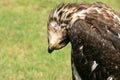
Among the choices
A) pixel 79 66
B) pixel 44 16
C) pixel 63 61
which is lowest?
pixel 44 16

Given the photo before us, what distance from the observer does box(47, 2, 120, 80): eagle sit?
6.38 m

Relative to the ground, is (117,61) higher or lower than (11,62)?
higher

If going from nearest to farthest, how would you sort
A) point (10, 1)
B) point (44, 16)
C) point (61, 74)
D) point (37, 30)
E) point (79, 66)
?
point (79, 66)
point (61, 74)
point (37, 30)
point (44, 16)
point (10, 1)

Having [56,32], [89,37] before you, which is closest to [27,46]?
[56,32]

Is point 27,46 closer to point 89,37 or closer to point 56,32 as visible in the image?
A: point 56,32

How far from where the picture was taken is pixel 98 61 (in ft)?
21.4

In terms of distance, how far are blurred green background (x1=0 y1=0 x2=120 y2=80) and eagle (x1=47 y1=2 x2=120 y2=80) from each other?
421 centimetres

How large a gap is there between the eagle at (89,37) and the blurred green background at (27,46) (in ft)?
13.8

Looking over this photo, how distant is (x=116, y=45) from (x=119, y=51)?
0.08 m

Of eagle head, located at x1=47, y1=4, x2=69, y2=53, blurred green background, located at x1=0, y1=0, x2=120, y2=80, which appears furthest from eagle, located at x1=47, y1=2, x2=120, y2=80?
blurred green background, located at x1=0, y1=0, x2=120, y2=80

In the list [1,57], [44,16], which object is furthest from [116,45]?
[44,16]

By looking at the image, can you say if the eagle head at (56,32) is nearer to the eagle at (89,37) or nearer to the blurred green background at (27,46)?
the eagle at (89,37)

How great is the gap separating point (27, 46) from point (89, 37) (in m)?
6.43

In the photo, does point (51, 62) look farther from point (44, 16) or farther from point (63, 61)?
point (44, 16)
